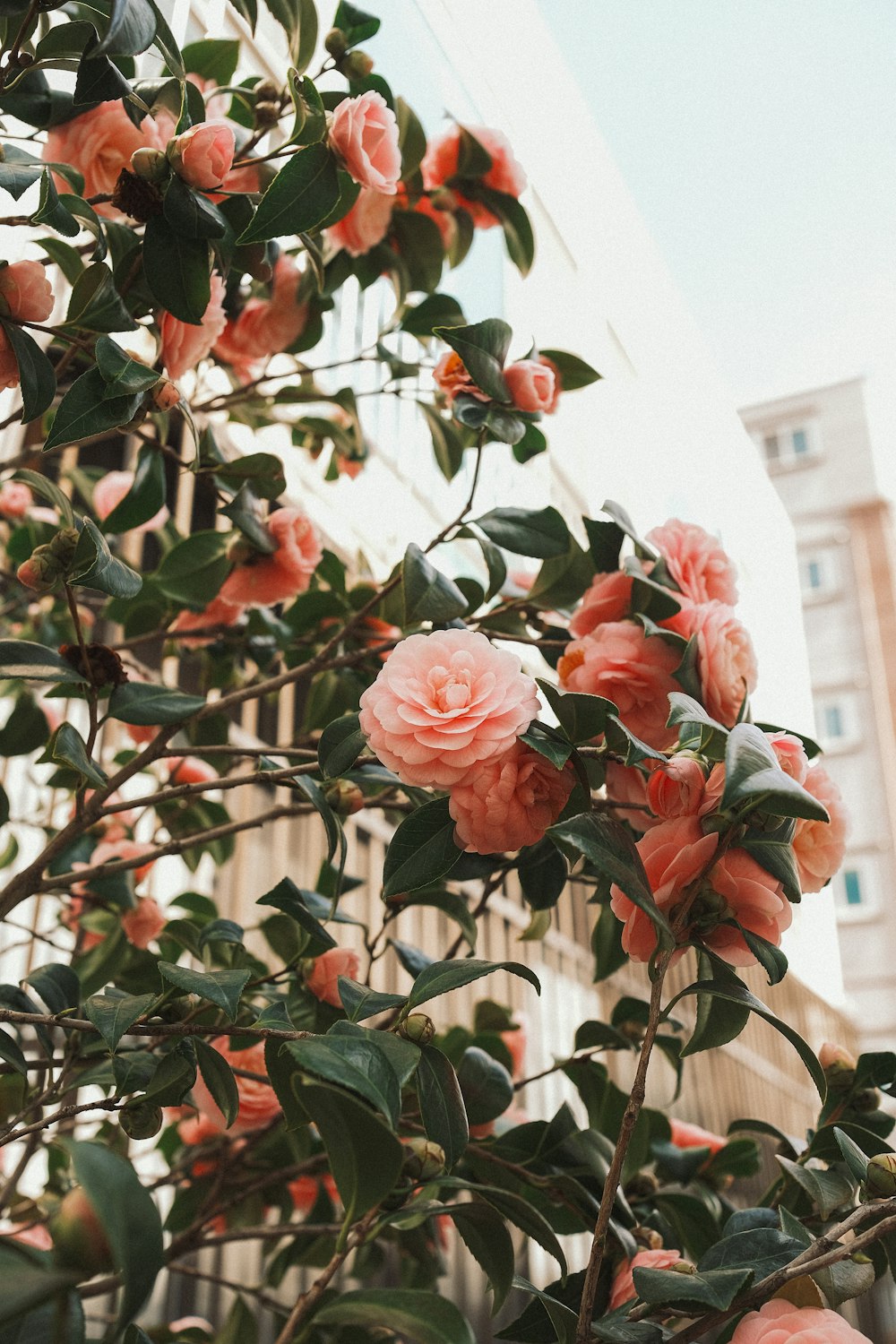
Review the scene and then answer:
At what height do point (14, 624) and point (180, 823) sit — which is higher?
point (14, 624)

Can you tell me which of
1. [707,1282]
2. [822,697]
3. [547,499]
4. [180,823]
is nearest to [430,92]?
[547,499]

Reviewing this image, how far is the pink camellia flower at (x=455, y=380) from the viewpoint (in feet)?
3.22

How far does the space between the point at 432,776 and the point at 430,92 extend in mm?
2369

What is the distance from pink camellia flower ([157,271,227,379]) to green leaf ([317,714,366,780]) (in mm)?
320

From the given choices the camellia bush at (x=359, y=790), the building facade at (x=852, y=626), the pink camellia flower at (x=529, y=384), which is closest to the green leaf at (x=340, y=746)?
the camellia bush at (x=359, y=790)

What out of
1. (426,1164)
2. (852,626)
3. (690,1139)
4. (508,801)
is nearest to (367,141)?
(508,801)

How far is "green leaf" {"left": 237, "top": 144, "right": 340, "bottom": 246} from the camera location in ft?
2.64

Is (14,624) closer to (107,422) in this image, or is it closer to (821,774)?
(107,422)

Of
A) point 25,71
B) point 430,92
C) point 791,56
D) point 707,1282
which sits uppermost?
point 791,56

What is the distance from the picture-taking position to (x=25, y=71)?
788mm

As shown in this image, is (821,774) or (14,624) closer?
(821,774)

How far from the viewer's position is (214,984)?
2.08ft

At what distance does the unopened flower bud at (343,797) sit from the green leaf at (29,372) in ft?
1.13

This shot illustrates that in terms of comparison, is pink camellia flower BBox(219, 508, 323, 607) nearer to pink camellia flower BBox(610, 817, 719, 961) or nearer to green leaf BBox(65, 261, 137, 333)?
green leaf BBox(65, 261, 137, 333)
